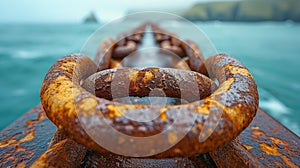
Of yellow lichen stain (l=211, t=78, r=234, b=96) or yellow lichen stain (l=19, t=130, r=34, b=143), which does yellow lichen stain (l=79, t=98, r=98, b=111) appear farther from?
yellow lichen stain (l=19, t=130, r=34, b=143)

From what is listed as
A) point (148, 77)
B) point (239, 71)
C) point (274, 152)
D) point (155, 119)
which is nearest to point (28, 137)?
point (148, 77)

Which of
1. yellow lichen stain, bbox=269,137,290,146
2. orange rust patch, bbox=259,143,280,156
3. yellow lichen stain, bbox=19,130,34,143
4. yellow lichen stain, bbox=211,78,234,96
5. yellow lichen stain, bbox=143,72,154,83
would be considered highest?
yellow lichen stain, bbox=211,78,234,96

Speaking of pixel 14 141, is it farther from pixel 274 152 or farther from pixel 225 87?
pixel 274 152

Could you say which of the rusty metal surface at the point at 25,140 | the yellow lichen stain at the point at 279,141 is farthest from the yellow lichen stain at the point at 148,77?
the yellow lichen stain at the point at 279,141

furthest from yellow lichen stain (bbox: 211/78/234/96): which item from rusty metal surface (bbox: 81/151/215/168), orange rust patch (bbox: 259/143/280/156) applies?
orange rust patch (bbox: 259/143/280/156)

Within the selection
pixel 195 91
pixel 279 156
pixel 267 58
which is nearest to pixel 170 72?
pixel 195 91

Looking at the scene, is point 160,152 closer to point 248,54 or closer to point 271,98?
point 271,98

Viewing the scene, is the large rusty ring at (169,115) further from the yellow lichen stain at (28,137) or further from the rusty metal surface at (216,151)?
the yellow lichen stain at (28,137)
